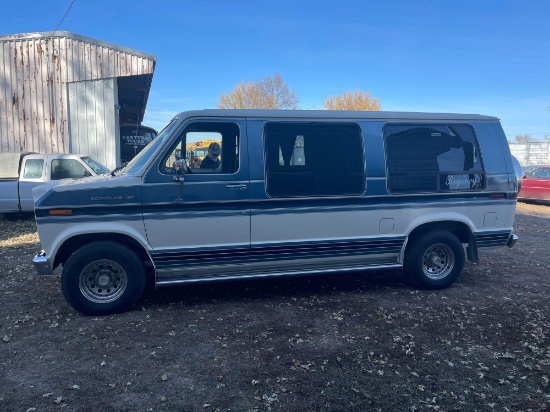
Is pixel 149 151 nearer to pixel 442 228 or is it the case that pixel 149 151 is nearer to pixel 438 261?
pixel 442 228

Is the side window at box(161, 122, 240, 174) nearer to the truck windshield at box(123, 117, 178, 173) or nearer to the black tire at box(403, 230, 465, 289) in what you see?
the truck windshield at box(123, 117, 178, 173)

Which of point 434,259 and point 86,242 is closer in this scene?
point 86,242

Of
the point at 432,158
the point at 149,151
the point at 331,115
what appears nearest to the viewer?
the point at 149,151

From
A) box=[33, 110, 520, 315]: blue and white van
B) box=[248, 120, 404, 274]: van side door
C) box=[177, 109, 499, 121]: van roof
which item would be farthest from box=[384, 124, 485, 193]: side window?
box=[248, 120, 404, 274]: van side door

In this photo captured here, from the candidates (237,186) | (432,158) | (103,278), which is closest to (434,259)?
(432,158)

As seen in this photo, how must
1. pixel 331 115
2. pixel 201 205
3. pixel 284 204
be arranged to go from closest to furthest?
1. pixel 201 205
2. pixel 284 204
3. pixel 331 115

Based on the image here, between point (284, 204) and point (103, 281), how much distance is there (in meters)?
2.35

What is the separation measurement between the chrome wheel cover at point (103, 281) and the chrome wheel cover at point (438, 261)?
4059mm

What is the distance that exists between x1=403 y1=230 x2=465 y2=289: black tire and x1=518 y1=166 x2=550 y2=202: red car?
1291 cm

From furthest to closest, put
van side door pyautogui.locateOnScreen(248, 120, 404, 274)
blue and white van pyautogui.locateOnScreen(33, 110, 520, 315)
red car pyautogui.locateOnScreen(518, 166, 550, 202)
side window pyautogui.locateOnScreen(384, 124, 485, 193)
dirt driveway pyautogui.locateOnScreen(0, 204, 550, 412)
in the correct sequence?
red car pyautogui.locateOnScreen(518, 166, 550, 202) < side window pyautogui.locateOnScreen(384, 124, 485, 193) < van side door pyautogui.locateOnScreen(248, 120, 404, 274) < blue and white van pyautogui.locateOnScreen(33, 110, 520, 315) < dirt driveway pyautogui.locateOnScreen(0, 204, 550, 412)

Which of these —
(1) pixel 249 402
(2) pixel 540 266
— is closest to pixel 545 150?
(2) pixel 540 266

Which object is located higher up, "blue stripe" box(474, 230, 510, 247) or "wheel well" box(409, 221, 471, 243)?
"wheel well" box(409, 221, 471, 243)

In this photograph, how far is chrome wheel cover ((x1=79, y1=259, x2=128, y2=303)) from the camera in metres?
4.95

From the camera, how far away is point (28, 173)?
35.4 ft
